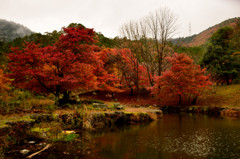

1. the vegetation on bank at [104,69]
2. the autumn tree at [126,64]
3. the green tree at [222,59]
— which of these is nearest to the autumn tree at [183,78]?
the vegetation on bank at [104,69]

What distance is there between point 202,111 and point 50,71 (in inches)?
596

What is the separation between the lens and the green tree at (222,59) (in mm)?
25031

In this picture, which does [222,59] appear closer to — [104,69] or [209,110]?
[209,110]

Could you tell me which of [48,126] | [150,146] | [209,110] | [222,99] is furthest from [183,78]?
[48,126]

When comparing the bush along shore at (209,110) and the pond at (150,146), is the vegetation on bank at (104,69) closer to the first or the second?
the bush along shore at (209,110)

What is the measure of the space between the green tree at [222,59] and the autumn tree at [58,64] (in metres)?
20.6

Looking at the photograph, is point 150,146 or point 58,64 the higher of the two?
point 58,64

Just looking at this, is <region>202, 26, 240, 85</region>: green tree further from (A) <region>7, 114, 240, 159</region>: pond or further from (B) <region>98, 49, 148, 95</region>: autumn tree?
(A) <region>7, 114, 240, 159</region>: pond

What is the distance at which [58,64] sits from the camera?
38.3 ft

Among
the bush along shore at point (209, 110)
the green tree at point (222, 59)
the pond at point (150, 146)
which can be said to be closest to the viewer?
the pond at point (150, 146)

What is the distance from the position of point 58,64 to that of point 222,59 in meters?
23.8

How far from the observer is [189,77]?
17.9 meters

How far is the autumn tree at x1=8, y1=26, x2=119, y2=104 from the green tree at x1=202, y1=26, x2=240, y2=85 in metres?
20.6

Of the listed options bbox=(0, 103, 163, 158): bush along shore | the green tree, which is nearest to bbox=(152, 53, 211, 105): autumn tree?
bbox=(0, 103, 163, 158): bush along shore
